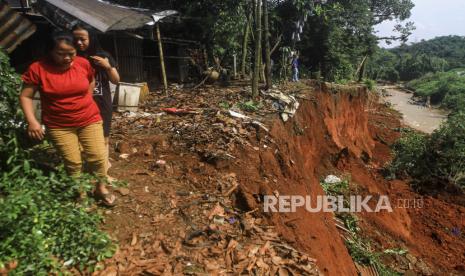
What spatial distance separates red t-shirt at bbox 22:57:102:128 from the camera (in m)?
2.87

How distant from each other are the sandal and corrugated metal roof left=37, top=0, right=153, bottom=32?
5.22m

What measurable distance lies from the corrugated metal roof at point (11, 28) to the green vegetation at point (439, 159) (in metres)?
9.71

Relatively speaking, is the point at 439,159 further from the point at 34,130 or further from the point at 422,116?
the point at 422,116

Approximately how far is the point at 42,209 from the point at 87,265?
55cm

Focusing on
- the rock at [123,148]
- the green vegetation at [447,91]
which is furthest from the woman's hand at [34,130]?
the green vegetation at [447,91]

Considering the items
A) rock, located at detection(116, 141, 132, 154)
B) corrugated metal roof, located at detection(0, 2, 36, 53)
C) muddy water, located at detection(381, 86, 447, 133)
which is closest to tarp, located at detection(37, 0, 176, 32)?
corrugated metal roof, located at detection(0, 2, 36, 53)

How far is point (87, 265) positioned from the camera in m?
2.76

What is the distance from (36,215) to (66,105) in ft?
3.06

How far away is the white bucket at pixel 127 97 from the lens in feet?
24.5

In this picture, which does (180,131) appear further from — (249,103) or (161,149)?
(249,103)

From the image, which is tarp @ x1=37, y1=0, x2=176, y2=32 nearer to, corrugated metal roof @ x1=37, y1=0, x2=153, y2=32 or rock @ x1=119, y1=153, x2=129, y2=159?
corrugated metal roof @ x1=37, y1=0, x2=153, y2=32

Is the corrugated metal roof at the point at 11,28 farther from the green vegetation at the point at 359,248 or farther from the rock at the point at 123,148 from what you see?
the green vegetation at the point at 359,248

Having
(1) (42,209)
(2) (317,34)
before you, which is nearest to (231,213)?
(1) (42,209)

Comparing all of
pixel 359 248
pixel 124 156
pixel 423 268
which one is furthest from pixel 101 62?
pixel 423 268
